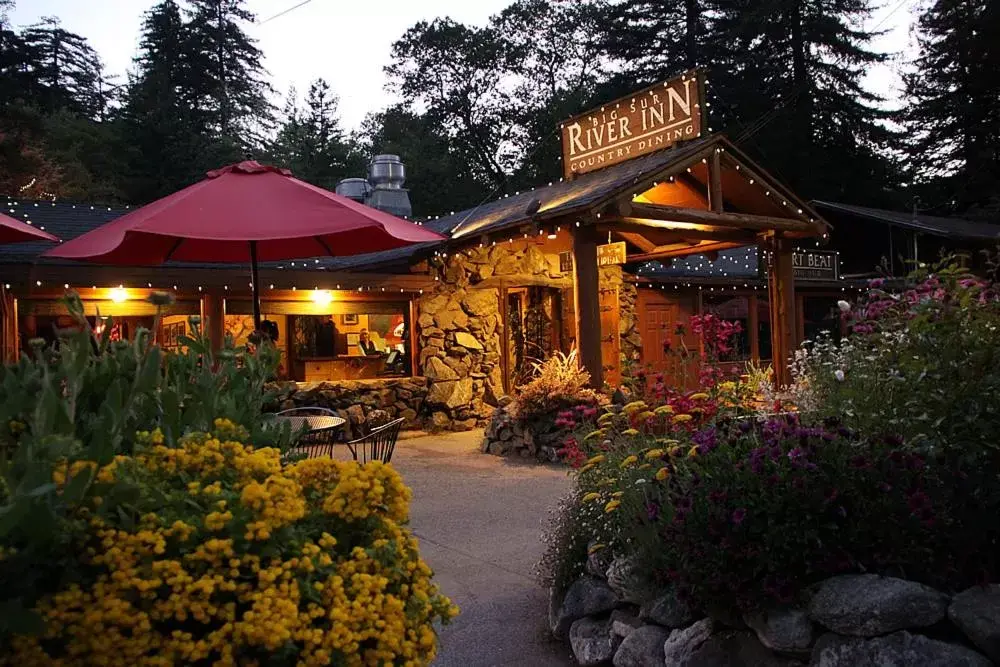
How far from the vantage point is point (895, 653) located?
8.71ft

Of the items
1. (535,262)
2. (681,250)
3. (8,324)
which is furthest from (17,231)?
(681,250)

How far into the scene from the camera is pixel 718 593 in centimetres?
299

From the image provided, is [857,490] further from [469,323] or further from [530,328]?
[530,328]

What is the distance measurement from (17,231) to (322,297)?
5347 mm

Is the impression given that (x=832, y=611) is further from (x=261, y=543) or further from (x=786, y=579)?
(x=261, y=543)

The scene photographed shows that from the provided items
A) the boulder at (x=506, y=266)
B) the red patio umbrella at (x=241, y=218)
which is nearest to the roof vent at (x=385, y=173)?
the boulder at (x=506, y=266)

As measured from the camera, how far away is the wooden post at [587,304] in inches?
372

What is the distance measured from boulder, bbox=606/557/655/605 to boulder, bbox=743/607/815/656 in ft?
1.64

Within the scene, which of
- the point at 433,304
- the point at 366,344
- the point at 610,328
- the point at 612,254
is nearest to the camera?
the point at 612,254

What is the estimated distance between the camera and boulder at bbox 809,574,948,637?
2.72 metres

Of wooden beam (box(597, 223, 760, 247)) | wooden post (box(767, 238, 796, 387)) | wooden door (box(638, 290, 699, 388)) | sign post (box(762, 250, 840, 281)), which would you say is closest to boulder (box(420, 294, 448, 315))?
wooden beam (box(597, 223, 760, 247))

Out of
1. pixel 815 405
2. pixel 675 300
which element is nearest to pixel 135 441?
pixel 815 405

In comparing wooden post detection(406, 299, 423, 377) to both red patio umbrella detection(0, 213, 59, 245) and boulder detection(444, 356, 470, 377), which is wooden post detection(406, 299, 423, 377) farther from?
red patio umbrella detection(0, 213, 59, 245)

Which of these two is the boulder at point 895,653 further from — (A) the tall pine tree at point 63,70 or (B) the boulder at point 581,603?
(A) the tall pine tree at point 63,70
